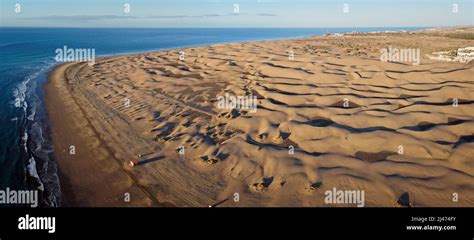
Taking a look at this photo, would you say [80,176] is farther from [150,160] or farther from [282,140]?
[282,140]

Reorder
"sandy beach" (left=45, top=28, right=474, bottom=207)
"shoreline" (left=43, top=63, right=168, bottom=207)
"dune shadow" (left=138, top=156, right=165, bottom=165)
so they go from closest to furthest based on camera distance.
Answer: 1. "sandy beach" (left=45, top=28, right=474, bottom=207)
2. "shoreline" (left=43, top=63, right=168, bottom=207)
3. "dune shadow" (left=138, top=156, right=165, bottom=165)

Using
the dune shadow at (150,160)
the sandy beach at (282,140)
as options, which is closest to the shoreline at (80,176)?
the sandy beach at (282,140)

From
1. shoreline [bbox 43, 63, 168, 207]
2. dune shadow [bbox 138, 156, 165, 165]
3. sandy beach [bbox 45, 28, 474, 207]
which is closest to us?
sandy beach [bbox 45, 28, 474, 207]

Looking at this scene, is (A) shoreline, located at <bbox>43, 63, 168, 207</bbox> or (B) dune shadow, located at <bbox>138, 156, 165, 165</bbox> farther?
(B) dune shadow, located at <bbox>138, 156, 165, 165</bbox>

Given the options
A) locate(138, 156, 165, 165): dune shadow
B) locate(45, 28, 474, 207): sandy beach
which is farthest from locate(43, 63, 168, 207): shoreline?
locate(138, 156, 165, 165): dune shadow

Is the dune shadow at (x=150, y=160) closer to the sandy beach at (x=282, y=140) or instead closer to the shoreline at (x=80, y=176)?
the sandy beach at (x=282, y=140)

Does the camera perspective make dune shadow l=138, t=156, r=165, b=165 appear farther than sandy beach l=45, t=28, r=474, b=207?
Yes

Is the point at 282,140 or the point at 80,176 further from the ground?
the point at 282,140

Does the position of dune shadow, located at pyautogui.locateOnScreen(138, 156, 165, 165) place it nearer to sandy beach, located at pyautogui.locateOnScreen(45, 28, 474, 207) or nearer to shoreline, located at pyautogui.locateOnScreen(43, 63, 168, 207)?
sandy beach, located at pyautogui.locateOnScreen(45, 28, 474, 207)

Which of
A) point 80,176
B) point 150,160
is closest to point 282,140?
point 150,160
